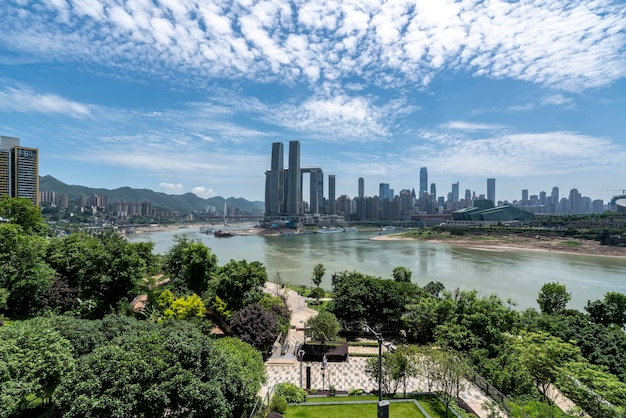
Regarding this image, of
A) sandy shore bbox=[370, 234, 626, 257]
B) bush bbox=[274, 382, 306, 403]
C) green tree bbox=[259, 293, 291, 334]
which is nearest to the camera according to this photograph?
bush bbox=[274, 382, 306, 403]

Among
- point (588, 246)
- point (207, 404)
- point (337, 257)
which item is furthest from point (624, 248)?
point (207, 404)

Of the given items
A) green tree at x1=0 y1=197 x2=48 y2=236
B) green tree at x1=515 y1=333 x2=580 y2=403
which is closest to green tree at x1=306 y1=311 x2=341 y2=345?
green tree at x1=515 y1=333 x2=580 y2=403

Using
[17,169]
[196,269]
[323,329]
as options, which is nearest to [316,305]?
[196,269]

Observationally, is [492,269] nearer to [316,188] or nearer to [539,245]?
[539,245]

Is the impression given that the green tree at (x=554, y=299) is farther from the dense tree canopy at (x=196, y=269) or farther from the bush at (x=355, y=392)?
the dense tree canopy at (x=196, y=269)

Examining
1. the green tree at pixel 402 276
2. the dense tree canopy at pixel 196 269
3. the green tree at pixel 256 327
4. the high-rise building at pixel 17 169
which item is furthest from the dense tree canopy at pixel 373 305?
the high-rise building at pixel 17 169

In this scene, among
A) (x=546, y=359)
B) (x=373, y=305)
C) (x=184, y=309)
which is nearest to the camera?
(x=546, y=359)

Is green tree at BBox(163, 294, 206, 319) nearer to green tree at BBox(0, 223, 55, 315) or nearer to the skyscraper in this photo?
green tree at BBox(0, 223, 55, 315)
